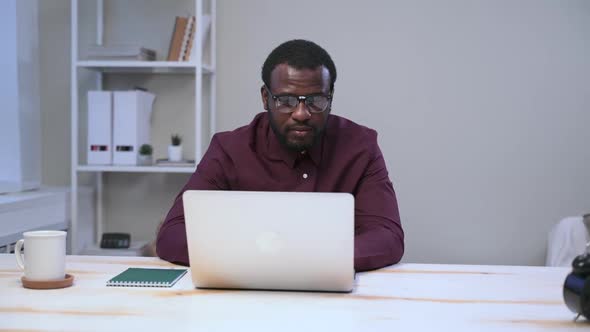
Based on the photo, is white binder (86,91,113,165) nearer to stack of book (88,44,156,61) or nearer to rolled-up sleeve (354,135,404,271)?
stack of book (88,44,156,61)

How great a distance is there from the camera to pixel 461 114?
9.83 ft

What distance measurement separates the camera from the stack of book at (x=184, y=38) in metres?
2.85

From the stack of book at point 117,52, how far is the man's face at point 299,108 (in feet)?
3.89

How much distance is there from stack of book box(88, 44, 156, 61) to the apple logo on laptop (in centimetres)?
190

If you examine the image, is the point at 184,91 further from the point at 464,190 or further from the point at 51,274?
the point at 51,274

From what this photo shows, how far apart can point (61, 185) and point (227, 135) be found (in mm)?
1446

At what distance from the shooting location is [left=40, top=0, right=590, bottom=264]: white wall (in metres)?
2.97

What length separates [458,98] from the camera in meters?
2.99

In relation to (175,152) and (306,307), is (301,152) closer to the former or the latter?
(306,307)

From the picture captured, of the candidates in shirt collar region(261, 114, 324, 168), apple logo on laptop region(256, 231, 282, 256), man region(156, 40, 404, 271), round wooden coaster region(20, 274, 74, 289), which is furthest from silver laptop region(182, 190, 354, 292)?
shirt collar region(261, 114, 324, 168)

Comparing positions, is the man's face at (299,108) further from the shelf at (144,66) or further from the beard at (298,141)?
the shelf at (144,66)

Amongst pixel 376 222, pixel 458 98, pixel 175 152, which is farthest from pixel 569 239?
pixel 175 152

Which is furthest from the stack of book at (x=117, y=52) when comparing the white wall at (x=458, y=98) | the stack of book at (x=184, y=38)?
the white wall at (x=458, y=98)

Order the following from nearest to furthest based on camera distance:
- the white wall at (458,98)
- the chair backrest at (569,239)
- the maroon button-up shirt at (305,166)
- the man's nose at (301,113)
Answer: the man's nose at (301,113) → the maroon button-up shirt at (305,166) → the chair backrest at (569,239) → the white wall at (458,98)
